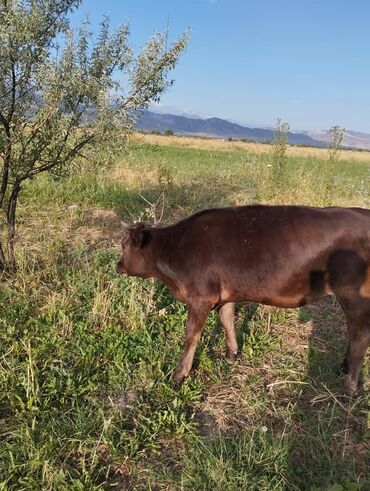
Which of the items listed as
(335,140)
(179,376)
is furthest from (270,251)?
(335,140)

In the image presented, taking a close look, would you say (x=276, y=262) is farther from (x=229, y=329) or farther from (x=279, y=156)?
(x=279, y=156)

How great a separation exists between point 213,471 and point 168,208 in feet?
24.2

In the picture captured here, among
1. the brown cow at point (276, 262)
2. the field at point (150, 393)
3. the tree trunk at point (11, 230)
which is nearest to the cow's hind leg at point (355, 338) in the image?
the brown cow at point (276, 262)

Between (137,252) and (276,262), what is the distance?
5.21 feet

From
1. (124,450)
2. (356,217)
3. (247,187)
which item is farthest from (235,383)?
(247,187)

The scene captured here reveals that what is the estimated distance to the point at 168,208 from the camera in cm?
1001

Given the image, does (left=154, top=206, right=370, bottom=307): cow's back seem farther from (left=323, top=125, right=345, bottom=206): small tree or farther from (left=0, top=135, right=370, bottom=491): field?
(left=323, top=125, right=345, bottom=206): small tree

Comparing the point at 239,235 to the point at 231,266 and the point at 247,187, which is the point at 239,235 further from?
the point at 247,187

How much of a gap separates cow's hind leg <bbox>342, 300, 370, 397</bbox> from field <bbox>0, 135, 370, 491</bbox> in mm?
154

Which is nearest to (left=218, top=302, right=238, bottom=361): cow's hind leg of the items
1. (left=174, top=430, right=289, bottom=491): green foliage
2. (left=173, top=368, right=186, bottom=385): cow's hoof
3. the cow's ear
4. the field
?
the field

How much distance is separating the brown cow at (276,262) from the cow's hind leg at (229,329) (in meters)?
0.53

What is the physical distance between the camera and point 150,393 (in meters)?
4.07

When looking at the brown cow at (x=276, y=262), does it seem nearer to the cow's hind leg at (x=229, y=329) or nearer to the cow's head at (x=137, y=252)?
the cow's head at (x=137, y=252)

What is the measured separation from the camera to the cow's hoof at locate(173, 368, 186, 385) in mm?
4252
